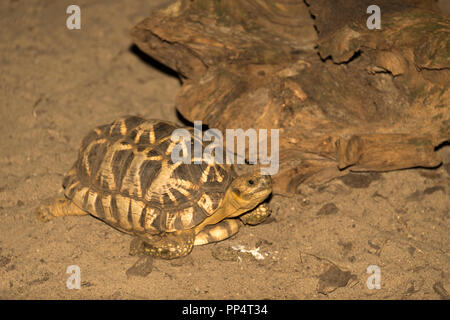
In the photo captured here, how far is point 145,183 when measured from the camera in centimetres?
357

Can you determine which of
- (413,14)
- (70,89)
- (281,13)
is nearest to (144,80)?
(70,89)

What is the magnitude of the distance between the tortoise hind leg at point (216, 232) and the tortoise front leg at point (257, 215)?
0.40ft

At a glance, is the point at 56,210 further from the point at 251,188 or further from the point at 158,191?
the point at 251,188

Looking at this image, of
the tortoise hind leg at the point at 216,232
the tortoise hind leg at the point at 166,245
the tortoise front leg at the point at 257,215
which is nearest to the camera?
the tortoise hind leg at the point at 166,245

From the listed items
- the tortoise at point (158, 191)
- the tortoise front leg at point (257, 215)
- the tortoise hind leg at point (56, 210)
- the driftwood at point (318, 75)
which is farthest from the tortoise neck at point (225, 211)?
the tortoise hind leg at point (56, 210)

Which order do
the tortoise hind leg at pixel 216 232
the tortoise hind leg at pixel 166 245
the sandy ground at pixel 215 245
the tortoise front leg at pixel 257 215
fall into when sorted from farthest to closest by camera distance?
the tortoise front leg at pixel 257 215, the tortoise hind leg at pixel 216 232, the tortoise hind leg at pixel 166 245, the sandy ground at pixel 215 245

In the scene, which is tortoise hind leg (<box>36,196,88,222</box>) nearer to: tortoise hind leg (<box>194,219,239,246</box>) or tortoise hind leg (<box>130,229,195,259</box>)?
tortoise hind leg (<box>130,229,195,259</box>)

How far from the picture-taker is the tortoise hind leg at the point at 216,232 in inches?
148

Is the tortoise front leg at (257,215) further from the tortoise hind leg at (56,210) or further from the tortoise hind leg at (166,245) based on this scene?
the tortoise hind leg at (56,210)

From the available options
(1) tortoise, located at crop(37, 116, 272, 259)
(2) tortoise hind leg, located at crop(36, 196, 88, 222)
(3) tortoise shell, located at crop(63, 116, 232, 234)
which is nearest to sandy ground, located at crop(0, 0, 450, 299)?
(2) tortoise hind leg, located at crop(36, 196, 88, 222)

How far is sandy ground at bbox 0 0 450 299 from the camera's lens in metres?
3.48

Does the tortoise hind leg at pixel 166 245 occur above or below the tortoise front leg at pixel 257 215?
below

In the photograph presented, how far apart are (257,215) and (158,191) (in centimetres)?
96

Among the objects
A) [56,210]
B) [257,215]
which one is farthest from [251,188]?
[56,210]
